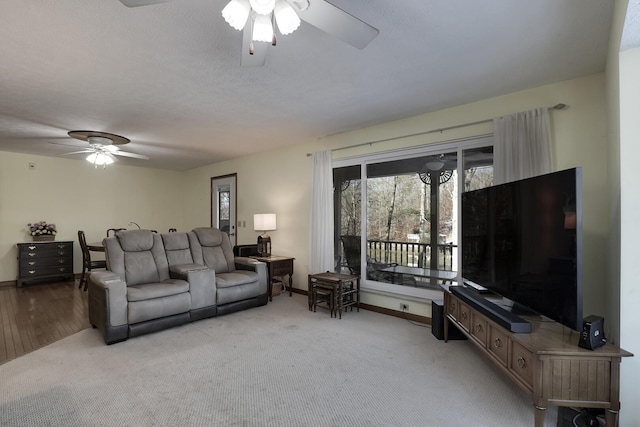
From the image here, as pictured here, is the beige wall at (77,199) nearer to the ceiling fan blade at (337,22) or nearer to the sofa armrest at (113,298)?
the sofa armrest at (113,298)

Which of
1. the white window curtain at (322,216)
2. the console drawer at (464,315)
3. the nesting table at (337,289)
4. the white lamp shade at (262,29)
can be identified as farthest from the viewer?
the white window curtain at (322,216)

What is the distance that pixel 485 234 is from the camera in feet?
8.73

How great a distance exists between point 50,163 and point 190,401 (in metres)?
6.30

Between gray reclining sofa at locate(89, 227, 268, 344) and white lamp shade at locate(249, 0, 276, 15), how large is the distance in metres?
2.94

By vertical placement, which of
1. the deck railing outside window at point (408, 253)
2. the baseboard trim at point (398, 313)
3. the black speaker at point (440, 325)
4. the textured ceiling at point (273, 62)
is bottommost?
the baseboard trim at point (398, 313)

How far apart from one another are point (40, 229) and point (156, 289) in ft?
13.9

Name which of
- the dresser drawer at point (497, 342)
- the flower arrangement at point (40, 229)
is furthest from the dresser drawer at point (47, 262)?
the dresser drawer at point (497, 342)

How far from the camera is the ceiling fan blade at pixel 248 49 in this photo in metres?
1.69

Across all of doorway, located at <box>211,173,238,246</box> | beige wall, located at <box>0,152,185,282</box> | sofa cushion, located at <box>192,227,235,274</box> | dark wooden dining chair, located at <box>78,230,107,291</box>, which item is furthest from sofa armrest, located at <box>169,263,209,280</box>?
beige wall, located at <box>0,152,185,282</box>

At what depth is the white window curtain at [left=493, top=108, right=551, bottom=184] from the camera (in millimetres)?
2785

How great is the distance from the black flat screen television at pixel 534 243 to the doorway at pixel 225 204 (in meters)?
4.87

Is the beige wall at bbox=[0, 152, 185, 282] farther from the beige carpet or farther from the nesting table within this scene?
the nesting table

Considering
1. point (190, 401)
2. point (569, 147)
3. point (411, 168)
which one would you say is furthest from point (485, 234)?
point (190, 401)

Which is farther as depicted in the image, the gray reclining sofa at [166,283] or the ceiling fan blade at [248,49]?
the gray reclining sofa at [166,283]
